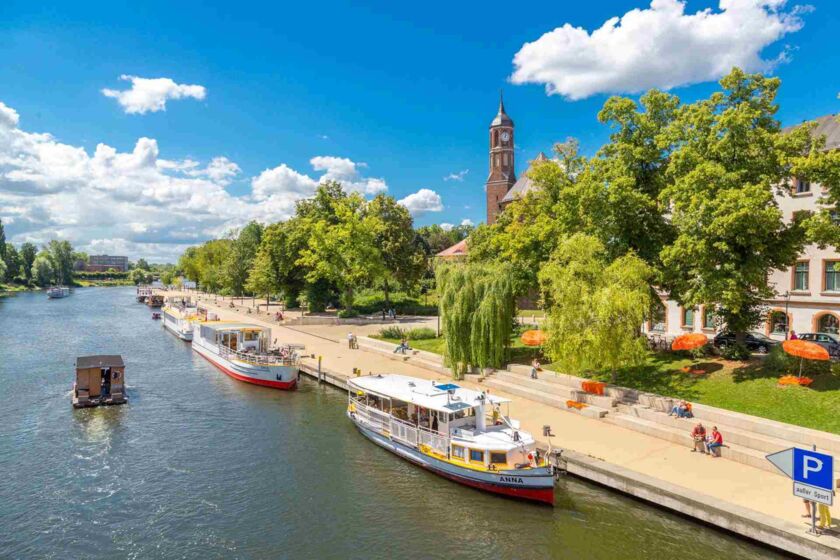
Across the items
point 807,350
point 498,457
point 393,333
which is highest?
point 807,350

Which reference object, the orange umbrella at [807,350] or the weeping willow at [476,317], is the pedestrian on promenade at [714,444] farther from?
the weeping willow at [476,317]

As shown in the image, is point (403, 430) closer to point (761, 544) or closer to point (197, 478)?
point (197, 478)

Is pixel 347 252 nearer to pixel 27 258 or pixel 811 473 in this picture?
pixel 811 473

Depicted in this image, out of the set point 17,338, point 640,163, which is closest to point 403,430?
point 640,163

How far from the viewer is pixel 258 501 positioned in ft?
64.9

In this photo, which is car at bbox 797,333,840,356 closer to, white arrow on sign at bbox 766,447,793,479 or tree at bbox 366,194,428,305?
white arrow on sign at bbox 766,447,793,479

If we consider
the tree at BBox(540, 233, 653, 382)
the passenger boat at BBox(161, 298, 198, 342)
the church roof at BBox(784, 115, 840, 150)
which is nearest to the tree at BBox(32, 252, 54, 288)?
the passenger boat at BBox(161, 298, 198, 342)

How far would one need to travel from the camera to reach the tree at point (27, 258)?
17575cm

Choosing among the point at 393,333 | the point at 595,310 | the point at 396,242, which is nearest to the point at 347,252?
the point at 396,242

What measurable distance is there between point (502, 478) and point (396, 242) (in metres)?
54.1

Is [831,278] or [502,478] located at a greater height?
[831,278]

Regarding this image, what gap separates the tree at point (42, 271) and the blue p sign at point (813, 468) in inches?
8196

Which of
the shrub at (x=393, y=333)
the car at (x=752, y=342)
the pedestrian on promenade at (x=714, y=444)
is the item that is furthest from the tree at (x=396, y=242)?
the pedestrian on promenade at (x=714, y=444)

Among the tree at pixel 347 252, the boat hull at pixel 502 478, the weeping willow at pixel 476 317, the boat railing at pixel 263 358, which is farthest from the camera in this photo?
the tree at pixel 347 252
